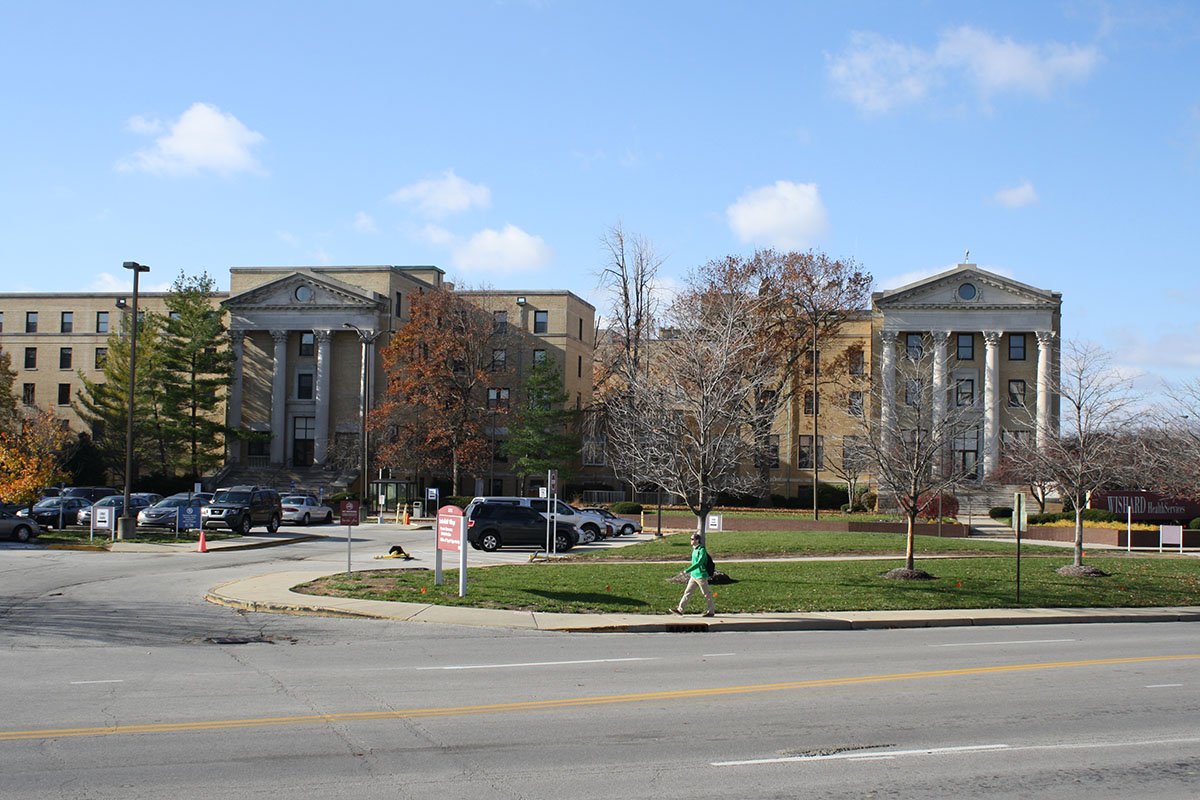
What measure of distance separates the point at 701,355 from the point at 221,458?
168ft

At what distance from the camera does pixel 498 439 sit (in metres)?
74.9

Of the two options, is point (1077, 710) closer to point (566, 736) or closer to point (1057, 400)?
point (566, 736)

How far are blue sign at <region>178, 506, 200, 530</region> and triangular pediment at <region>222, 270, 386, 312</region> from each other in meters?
35.8

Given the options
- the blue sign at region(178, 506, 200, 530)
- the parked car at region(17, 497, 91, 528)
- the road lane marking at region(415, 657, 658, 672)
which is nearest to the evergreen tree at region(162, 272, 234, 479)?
the parked car at region(17, 497, 91, 528)

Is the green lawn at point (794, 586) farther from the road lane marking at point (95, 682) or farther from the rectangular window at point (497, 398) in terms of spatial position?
the rectangular window at point (497, 398)

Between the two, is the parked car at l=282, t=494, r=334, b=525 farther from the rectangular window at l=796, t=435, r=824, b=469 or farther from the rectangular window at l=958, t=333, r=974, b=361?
the rectangular window at l=958, t=333, r=974, b=361

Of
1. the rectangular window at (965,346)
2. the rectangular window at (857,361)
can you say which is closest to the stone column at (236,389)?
the rectangular window at (857,361)

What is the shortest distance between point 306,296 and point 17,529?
39914 millimetres

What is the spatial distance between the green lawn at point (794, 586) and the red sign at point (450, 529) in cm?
104

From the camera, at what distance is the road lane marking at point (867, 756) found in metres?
9.33

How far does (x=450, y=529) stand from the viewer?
2238 centimetres

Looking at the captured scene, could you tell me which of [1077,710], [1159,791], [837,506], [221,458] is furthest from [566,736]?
[221,458]

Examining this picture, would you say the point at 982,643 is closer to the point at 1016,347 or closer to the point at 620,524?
the point at 620,524

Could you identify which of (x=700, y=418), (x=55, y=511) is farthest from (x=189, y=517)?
(x=700, y=418)
